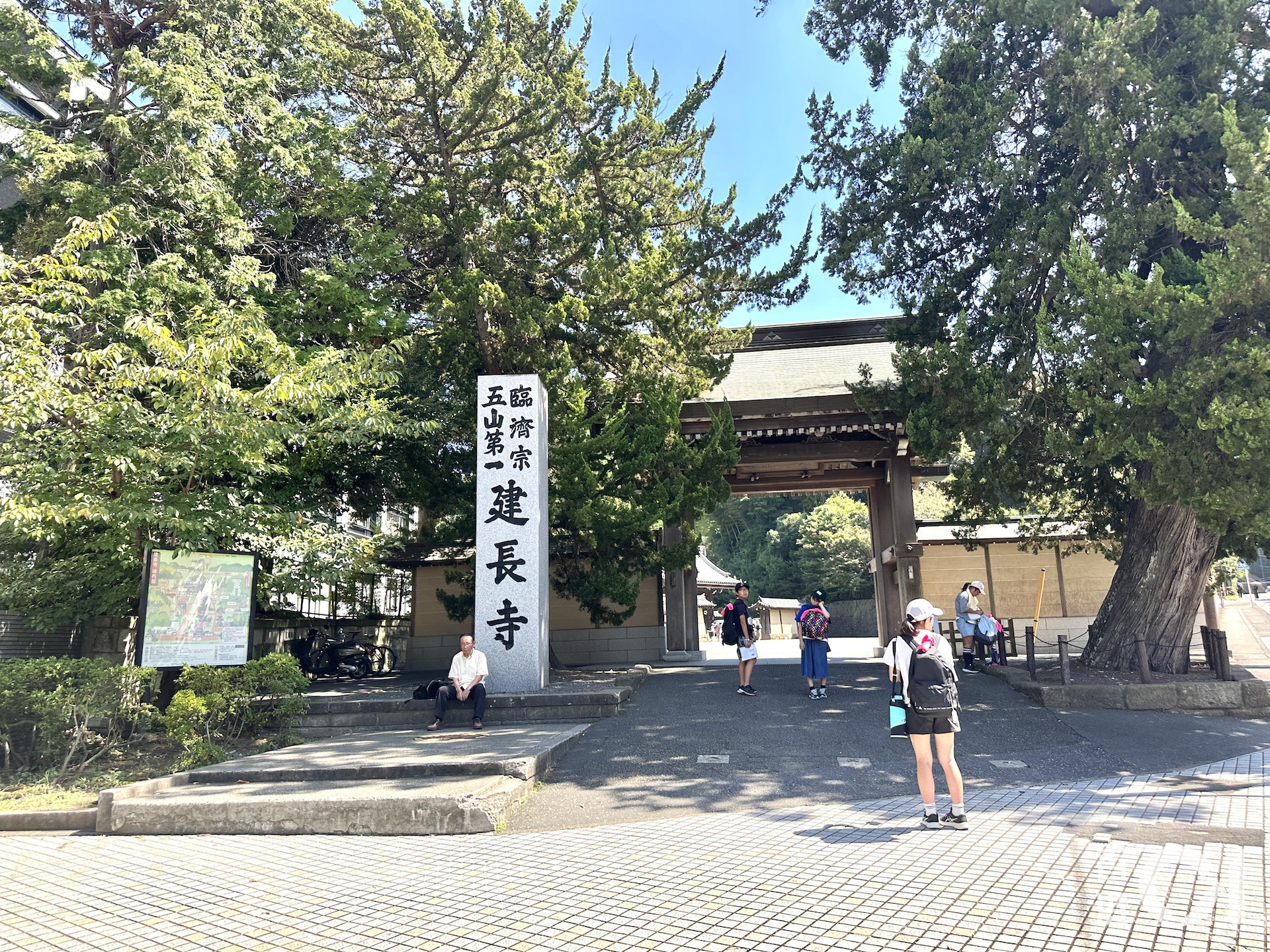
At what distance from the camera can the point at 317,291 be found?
1090cm

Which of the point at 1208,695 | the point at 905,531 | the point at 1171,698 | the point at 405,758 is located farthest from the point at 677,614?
the point at 405,758

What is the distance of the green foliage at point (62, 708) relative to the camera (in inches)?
287

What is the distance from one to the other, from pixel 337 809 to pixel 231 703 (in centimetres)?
323

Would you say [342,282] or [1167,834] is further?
[342,282]

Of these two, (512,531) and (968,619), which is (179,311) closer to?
(512,531)

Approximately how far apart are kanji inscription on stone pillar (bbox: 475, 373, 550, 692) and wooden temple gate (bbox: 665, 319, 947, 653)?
3846mm

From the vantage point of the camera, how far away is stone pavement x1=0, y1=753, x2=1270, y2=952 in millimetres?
3430

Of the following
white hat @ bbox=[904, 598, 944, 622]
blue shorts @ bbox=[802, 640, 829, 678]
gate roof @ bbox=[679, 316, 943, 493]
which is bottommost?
blue shorts @ bbox=[802, 640, 829, 678]

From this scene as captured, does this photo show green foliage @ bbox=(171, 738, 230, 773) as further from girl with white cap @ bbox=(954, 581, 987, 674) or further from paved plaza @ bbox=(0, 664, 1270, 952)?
girl with white cap @ bbox=(954, 581, 987, 674)

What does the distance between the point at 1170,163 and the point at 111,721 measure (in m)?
14.6

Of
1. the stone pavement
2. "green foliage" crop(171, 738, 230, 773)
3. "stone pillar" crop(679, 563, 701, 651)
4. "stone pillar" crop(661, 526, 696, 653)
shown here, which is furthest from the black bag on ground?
"stone pillar" crop(679, 563, 701, 651)

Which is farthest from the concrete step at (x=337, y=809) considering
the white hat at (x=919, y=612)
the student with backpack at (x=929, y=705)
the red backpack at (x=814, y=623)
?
the red backpack at (x=814, y=623)

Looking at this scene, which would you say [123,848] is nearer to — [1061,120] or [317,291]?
[317,291]

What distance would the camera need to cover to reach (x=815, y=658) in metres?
10.2
